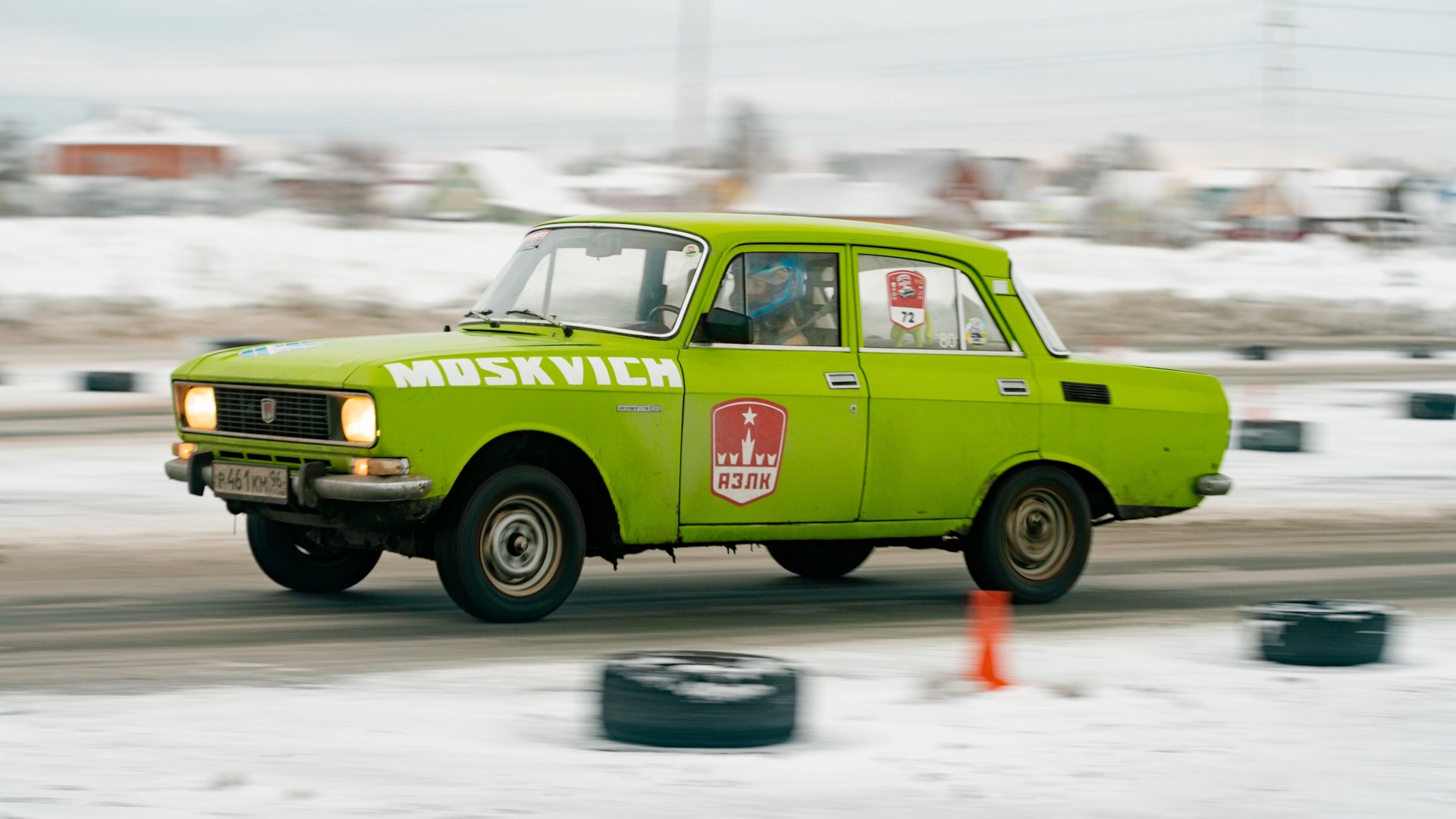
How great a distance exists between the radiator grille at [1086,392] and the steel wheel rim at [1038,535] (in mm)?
500

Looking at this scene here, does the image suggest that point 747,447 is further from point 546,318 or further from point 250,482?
point 250,482

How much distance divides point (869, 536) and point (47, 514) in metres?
5.89

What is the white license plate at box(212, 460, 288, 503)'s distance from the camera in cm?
759

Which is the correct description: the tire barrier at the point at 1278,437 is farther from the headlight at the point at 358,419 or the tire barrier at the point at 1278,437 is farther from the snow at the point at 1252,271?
the snow at the point at 1252,271

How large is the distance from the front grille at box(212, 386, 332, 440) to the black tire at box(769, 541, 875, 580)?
3.32 meters

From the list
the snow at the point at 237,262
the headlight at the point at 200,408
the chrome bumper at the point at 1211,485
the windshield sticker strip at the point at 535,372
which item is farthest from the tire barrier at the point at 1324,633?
the snow at the point at 237,262

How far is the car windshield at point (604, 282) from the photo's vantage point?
8266mm

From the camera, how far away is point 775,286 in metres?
8.53

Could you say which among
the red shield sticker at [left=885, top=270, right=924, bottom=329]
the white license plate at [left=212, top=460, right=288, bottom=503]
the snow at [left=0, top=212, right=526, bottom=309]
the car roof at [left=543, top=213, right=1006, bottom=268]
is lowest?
the white license plate at [left=212, top=460, right=288, bottom=503]

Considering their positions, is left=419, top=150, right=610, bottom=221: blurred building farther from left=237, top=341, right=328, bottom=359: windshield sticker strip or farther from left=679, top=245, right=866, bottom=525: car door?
left=237, top=341, right=328, bottom=359: windshield sticker strip

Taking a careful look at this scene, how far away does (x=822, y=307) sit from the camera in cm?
863

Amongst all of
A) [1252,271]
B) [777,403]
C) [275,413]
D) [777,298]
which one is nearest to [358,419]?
[275,413]

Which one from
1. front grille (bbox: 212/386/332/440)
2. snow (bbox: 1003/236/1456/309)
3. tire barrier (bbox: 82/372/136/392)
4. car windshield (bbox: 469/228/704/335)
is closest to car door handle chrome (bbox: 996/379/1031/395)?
car windshield (bbox: 469/228/704/335)

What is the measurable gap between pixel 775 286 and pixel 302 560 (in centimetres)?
265
